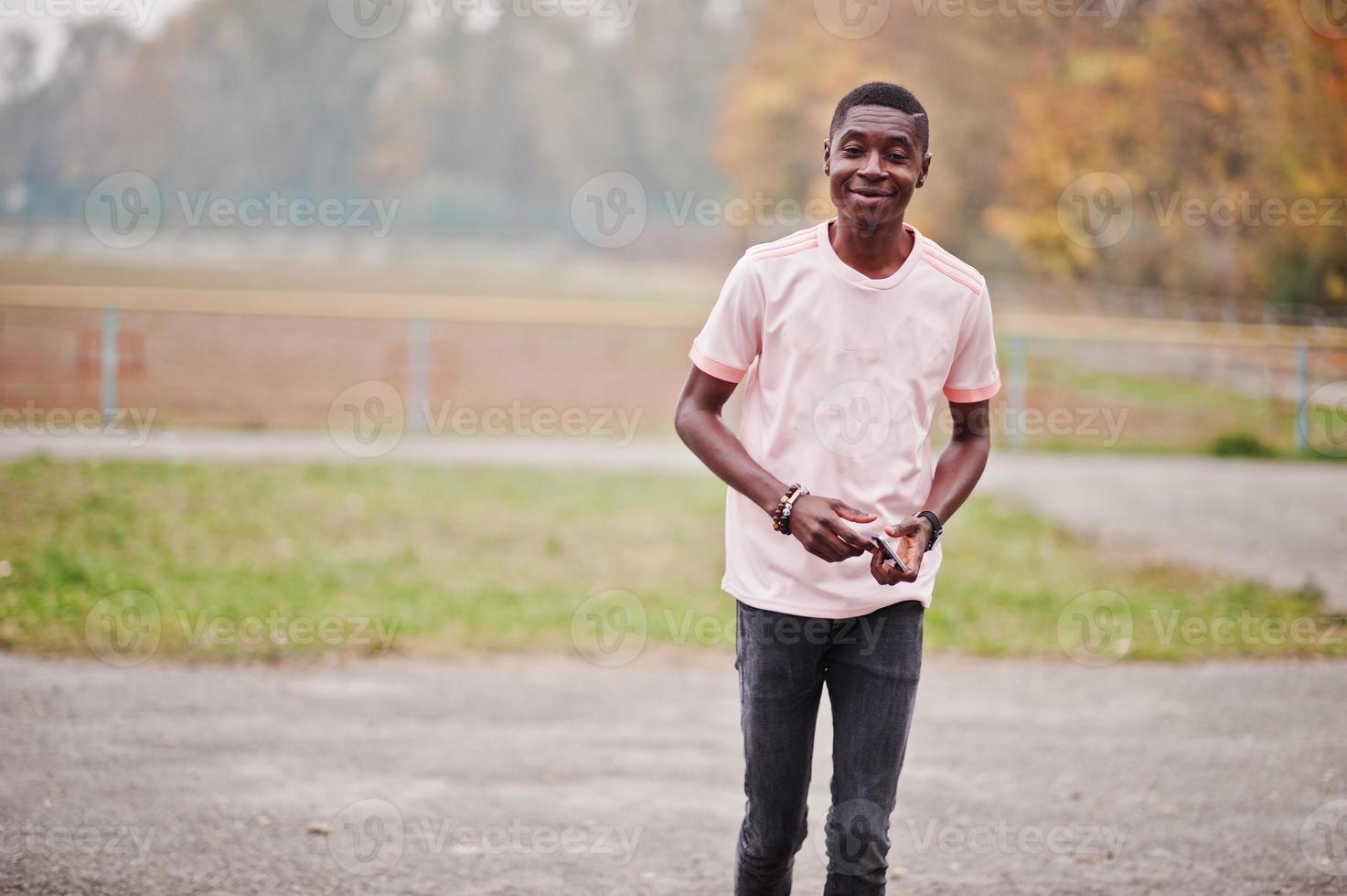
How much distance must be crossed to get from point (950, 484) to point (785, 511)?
0.46 m

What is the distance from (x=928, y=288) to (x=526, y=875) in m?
2.31

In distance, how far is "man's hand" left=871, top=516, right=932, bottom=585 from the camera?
9.13ft

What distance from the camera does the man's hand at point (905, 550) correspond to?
2.78 meters

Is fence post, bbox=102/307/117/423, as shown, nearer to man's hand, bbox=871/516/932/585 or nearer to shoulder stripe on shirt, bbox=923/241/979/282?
shoulder stripe on shirt, bbox=923/241/979/282

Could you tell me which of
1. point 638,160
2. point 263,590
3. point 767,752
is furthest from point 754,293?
point 638,160

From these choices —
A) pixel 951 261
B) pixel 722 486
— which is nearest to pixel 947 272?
pixel 951 261

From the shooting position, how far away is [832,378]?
2.95m

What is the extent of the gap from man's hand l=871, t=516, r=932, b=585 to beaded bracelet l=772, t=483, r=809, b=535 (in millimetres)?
189

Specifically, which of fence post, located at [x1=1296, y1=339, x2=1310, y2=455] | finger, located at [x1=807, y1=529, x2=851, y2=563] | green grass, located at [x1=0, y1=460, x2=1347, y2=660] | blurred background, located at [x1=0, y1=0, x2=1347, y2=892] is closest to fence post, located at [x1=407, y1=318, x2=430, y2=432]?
blurred background, located at [x1=0, y1=0, x2=1347, y2=892]

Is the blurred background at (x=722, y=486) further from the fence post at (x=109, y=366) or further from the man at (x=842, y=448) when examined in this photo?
the man at (x=842, y=448)

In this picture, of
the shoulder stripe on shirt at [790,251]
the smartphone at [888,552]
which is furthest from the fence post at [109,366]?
the smartphone at [888,552]

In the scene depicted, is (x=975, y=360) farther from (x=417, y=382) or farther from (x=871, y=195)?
(x=417, y=382)

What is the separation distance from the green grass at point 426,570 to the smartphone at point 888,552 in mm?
4737

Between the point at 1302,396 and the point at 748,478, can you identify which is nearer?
the point at 748,478
